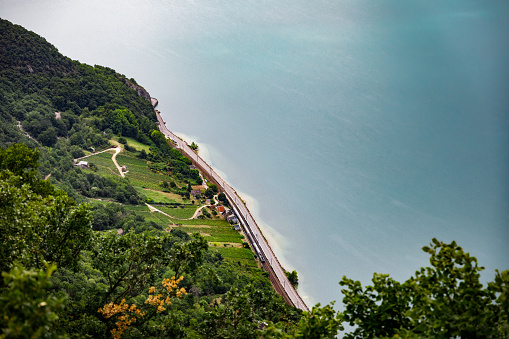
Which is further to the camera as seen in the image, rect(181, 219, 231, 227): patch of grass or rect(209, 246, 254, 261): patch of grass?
rect(181, 219, 231, 227): patch of grass

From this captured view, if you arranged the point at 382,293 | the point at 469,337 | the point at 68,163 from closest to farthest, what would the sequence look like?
the point at 469,337, the point at 382,293, the point at 68,163

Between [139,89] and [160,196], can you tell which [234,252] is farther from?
[139,89]

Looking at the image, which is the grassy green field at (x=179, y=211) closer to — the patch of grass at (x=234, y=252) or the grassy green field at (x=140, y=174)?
the grassy green field at (x=140, y=174)

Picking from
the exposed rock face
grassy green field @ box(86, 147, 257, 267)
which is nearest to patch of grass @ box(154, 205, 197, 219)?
grassy green field @ box(86, 147, 257, 267)

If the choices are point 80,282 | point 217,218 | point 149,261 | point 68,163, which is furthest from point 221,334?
point 68,163

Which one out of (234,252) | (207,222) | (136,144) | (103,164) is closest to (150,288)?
(234,252)

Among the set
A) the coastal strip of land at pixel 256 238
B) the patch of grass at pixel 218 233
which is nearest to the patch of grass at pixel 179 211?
the patch of grass at pixel 218 233

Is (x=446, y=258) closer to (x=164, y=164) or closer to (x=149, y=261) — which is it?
(x=149, y=261)

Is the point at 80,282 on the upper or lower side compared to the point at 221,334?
lower

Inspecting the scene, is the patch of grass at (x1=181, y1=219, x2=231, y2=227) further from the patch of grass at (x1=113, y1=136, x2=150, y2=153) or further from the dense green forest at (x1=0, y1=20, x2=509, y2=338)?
the patch of grass at (x1=113, y1=136, x2=150, y2=153)
